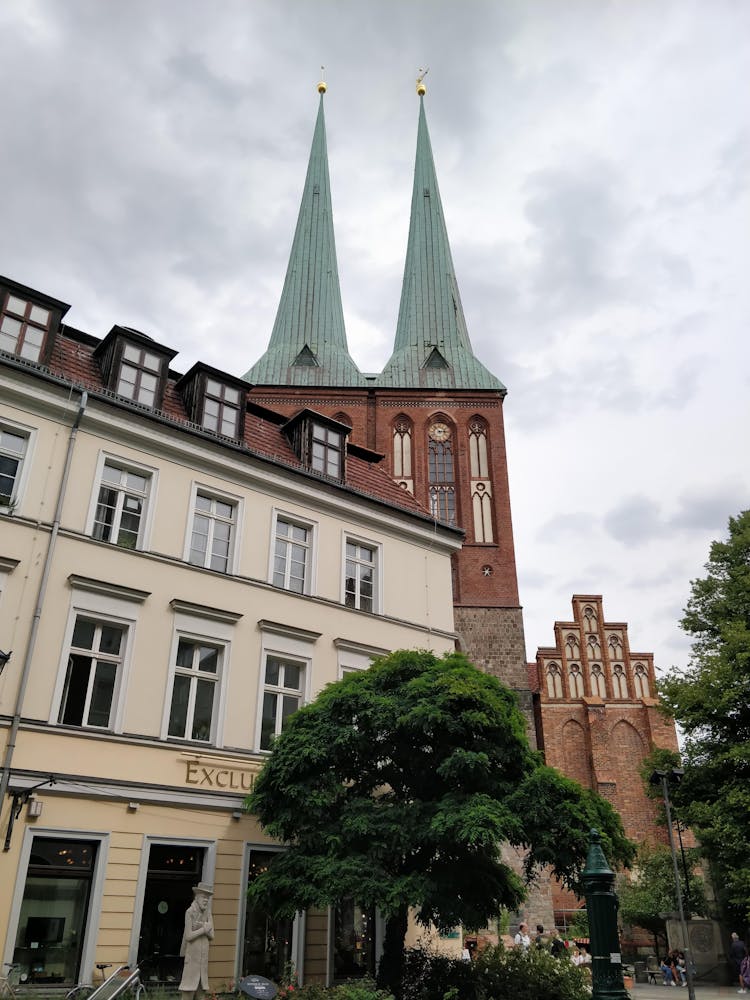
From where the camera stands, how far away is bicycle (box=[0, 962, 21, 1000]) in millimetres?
11172

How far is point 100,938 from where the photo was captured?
12797mm

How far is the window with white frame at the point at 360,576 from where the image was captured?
18906mm

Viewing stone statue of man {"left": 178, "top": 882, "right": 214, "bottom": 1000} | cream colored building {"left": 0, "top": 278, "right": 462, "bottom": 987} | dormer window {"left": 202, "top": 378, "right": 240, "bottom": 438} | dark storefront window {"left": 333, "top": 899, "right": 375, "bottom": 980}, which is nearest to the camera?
stone statue of man {"left": 178, "top": 882, "right": 214, "bottom": 1000}

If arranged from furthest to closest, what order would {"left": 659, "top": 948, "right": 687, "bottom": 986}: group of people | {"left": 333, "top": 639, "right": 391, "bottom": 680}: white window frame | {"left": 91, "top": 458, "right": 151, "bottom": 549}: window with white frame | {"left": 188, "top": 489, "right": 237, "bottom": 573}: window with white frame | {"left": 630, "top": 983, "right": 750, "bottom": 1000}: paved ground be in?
{"left": 659, "top": 948, "right": 687, "bottom": 986}: group of people → {"left": 630, "top": 983, "right": 750, "bottom": 1000}: paved ground → {"left": 333, "top": 639, "right": 391, "bottom": 680}: white window frame → {"left": 188, "top": 489, "right": 237, "bottom": 573}: window with white frame → {"left": 91, "top": 458, "right": 151, "bottom": 549}: window with white frame

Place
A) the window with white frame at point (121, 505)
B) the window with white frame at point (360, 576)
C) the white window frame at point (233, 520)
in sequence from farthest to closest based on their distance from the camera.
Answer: the window with white frame at point (360, 576)
the white window frame at point (233, 520)
the window with white frame at point (121, 505)

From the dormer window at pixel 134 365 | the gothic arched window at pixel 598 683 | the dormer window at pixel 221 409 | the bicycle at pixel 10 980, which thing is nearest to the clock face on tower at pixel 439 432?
the gothic arched window at pixel 598 683

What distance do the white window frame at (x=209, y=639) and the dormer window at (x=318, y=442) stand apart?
4.94 metres

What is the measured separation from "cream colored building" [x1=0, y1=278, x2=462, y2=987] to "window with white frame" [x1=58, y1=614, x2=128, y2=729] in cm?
4

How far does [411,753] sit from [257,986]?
394cm

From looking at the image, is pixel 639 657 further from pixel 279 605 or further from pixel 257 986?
pixel 257 986

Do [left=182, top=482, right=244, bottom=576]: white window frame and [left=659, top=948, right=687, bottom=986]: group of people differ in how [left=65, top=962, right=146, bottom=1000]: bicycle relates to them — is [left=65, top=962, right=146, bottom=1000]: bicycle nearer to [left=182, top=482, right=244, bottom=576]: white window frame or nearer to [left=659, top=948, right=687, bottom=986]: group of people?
[left=182, top=482, right=244, bottom=576]: white window frame

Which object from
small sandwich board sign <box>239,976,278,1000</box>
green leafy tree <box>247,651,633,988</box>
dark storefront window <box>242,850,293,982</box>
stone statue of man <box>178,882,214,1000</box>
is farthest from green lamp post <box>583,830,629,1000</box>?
dark storefront window <box>242,850,293,982</box>

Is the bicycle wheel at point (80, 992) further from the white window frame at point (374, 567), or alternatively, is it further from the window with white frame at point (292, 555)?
the white window frame at point (374, 567)

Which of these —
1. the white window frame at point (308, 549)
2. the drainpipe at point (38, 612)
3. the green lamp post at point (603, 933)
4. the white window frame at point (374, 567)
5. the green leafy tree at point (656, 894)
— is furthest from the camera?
the green leafy tree at point (656, 894)
